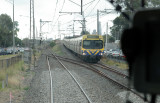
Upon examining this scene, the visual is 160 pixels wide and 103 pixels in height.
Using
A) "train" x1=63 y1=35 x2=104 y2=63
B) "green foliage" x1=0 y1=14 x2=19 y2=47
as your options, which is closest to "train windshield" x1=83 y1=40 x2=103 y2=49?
"train" x1=63 y1=35 x2=104 y2=63

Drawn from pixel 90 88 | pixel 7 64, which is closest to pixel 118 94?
pixel 90 88

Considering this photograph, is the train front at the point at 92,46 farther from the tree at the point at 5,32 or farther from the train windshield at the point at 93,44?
the tree at the point at 5,32

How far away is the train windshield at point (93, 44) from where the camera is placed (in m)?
24.9

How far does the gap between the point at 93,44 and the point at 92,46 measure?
0.23 meters

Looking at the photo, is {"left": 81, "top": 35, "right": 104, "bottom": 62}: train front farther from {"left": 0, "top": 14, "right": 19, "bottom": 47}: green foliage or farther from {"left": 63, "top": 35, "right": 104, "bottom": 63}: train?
{"left": 0, "top": 14, "right": 19, "bottom": 47}: green foliage

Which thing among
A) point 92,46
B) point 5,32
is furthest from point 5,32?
point 92,46

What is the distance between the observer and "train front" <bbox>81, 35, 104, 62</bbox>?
24812mm

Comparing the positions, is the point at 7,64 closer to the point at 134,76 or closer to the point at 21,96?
the point at 21,96

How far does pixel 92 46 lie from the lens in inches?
986

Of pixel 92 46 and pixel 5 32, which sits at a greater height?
pixel 5 32

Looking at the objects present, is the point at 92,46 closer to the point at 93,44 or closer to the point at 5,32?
the point at 93,44

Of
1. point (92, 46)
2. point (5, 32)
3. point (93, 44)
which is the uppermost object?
point (5, 32)

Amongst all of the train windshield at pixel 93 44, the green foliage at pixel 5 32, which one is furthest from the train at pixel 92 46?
the green foliage at pixel 5 32

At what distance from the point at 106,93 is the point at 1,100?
14.1ft
